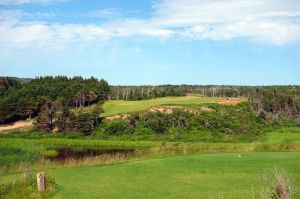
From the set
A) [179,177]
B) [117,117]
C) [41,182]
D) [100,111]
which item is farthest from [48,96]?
[41,182]

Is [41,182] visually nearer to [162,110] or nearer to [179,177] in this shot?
[179,177]

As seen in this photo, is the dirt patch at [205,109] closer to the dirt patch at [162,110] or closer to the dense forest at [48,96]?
the dirt patch at [162,110]

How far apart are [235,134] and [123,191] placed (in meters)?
47.4

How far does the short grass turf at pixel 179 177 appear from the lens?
576 inches

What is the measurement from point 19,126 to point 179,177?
62302mm

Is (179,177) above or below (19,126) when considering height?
above

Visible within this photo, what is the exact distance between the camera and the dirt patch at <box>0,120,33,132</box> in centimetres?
7306

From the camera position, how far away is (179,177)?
17.3 metres

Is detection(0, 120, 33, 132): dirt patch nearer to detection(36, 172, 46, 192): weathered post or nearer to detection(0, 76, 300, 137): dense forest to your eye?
detection(0, 76, 300, 137): dense forest

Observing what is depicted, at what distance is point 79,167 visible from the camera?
70.0ft

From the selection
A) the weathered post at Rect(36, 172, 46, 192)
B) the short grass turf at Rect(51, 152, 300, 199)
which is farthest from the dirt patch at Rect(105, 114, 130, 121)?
the weathered post at Rect(36, 172, 46, 192)

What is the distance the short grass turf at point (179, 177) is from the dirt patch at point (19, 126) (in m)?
54.6

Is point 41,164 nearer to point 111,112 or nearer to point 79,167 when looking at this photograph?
point 79,167

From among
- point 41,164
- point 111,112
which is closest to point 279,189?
point 41,164
